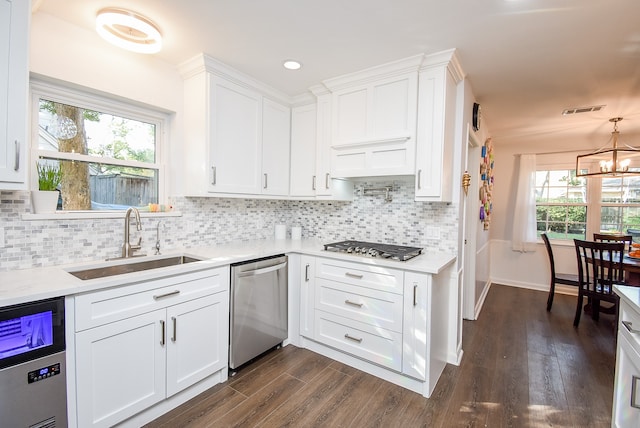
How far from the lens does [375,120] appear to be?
2.48 meters

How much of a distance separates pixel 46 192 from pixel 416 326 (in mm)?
2545

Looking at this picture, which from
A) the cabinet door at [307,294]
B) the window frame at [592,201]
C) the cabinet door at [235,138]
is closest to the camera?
the cabinet door at [235,138]

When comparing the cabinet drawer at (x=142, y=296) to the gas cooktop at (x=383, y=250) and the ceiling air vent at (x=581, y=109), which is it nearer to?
the gas cooktop at (x=383, y=250)

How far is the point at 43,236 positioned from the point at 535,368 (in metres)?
3.74

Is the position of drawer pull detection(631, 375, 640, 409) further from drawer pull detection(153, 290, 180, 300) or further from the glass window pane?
the glass window pane

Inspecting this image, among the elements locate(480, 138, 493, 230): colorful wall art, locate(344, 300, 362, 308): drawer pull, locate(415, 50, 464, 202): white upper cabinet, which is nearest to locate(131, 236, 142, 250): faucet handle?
locate(344, 300, 362, 308): drawer pull

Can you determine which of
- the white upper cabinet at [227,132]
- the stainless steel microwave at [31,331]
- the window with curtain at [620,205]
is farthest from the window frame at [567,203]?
the stainless steel microwave at [31,331]

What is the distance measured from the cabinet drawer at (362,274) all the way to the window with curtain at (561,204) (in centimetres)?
424

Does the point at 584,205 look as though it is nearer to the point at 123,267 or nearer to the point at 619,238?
the point at 619,238

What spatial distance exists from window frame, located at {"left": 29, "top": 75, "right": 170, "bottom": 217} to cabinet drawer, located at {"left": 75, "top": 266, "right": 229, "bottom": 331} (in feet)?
2.50

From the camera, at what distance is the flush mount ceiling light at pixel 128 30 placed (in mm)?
1683

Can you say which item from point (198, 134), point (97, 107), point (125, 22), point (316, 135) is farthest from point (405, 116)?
point (97, 107)

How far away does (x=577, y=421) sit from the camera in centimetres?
183

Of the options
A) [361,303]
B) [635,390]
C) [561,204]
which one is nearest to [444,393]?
[361,303]
